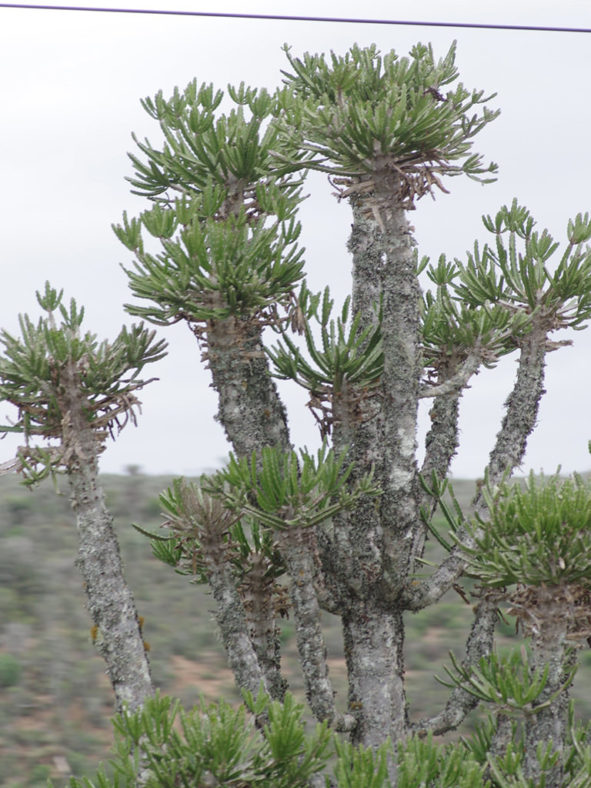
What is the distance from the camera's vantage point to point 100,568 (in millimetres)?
4781

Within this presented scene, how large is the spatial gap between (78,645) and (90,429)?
19.0 ft

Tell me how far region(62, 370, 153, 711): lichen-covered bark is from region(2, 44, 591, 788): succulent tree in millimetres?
289

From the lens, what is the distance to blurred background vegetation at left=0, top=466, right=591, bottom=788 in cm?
864

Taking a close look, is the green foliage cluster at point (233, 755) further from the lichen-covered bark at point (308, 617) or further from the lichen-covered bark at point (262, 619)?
the lichen-covered bark at point (262, 619)

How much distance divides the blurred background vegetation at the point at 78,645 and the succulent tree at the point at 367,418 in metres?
2.94

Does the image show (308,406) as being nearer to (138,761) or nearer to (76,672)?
(138,761)

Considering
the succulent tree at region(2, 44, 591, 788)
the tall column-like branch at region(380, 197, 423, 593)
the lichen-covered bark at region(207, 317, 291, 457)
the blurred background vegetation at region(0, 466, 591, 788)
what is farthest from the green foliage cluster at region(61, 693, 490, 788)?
the blurred background vegetation at region(0, 466, 591, 788)

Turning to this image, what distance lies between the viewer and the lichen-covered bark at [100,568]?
478cm

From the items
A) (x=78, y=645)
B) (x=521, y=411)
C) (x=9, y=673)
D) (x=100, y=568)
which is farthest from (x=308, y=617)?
(x=78, y=645)

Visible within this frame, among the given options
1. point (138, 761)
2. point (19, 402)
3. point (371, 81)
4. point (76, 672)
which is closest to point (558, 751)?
point (138, 761)

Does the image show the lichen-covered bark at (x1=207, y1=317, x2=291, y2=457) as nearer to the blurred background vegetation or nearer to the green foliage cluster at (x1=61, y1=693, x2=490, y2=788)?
the green foliage cluster at (x1=61, y1=693, x2=490, y2=788)

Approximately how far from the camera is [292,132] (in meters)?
4.80

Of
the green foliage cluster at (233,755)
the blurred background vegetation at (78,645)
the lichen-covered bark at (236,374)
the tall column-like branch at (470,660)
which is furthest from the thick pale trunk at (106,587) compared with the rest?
the blurred background vegetation at (78,645)

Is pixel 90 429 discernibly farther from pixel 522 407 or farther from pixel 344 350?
pixel 522 407
